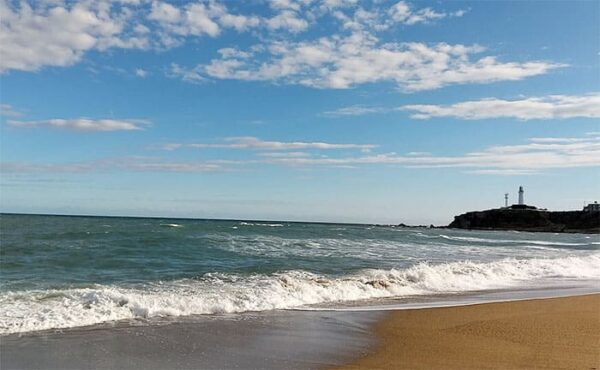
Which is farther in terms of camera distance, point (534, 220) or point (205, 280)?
point (534, 220)

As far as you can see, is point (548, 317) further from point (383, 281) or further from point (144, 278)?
point (144, 278)

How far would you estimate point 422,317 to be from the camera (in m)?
9.24

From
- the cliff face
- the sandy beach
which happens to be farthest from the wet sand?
the cliff face

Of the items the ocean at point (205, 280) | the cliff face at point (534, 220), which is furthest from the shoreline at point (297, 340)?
the cliff face at point (534, 220)

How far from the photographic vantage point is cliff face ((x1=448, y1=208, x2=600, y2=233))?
3718 inches

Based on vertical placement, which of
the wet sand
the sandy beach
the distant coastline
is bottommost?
the wet sand

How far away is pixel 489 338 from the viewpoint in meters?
7.52

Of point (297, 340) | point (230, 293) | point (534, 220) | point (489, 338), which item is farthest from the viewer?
point (534, 220)

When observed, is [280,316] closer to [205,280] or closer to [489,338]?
[489,338]

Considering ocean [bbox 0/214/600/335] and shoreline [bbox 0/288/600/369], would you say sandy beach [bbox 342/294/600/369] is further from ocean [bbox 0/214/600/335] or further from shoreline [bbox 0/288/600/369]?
ocean [bbox 0/214/600/335]

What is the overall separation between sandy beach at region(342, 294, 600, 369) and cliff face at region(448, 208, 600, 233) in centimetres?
8846

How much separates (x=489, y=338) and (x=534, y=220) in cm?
10703

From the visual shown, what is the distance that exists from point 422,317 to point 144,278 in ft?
25.1

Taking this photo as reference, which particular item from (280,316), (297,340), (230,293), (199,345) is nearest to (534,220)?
(230,293)
